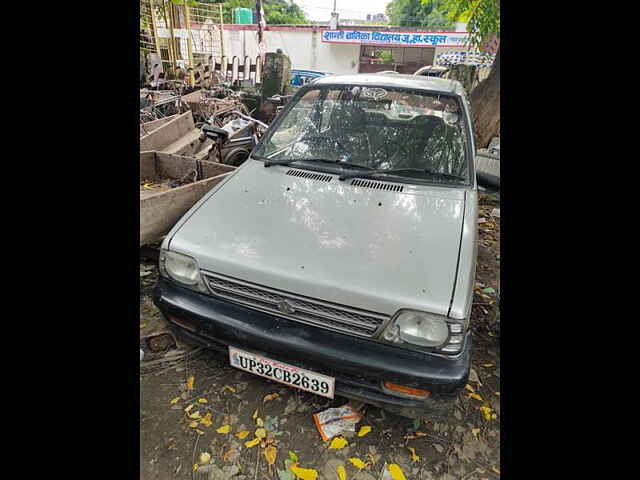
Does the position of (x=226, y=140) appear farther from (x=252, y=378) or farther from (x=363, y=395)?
(x=363, y=395)

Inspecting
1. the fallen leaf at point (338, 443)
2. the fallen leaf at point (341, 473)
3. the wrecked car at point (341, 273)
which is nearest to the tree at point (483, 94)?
the wrecked car at point (341, 273)

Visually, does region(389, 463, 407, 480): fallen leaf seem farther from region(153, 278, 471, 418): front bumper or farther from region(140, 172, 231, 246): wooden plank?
region(140, 172, 231, 246): wooden plank

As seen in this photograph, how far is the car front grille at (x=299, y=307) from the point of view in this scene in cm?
176

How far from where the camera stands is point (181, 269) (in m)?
2.07

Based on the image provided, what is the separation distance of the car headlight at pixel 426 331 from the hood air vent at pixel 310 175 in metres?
1.21

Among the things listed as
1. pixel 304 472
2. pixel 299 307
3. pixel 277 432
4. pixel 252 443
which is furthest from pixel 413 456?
pixel 299 307

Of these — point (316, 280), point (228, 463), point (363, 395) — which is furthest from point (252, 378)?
point (316, 280)

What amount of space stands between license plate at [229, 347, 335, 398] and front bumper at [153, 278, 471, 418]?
0.04 meters

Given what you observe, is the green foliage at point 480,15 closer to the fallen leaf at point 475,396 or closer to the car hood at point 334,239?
the car hood at point 334,239

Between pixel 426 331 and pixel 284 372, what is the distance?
2.53ft

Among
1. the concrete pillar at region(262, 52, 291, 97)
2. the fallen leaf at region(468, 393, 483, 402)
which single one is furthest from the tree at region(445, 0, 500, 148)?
the fallen leaf at region(468, 393, 483, 402)

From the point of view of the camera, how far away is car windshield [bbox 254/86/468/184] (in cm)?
269

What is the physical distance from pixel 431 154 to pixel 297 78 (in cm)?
1990

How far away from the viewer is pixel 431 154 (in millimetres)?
2732
